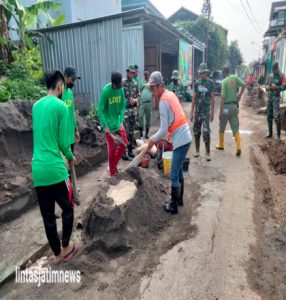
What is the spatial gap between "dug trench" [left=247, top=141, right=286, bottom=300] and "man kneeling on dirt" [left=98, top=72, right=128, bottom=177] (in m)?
2.62

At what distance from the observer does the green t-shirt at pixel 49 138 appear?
2.82m

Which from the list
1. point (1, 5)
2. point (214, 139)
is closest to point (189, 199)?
point (214, 139)

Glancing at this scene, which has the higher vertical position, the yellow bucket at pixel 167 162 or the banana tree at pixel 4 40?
the banana tree at pixel 4 40

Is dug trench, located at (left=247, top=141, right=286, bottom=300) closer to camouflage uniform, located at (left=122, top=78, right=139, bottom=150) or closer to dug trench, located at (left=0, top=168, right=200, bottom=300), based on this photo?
dug trench, located at (left=0, top=168, right=200, bottom=300)

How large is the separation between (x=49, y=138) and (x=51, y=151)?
13 centimetres

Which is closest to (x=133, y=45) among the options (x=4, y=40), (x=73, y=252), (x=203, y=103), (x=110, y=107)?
(x=4, y=40)

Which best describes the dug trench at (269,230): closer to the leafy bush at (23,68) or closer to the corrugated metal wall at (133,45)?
the corrugated metal wall at (133,45)

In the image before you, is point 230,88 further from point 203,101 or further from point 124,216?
point 124,216

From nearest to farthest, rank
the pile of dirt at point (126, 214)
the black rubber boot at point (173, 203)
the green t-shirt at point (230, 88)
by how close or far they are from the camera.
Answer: the pile of dirt at point (126, 214) < the black rubber boot at point (173, 203) < the green t-shirt at point (230, 88)

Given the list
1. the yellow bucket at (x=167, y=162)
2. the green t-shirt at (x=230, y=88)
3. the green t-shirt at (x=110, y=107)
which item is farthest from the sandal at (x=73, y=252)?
the green t-shirt at (x=230, y=88)

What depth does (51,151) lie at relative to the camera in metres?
2.90

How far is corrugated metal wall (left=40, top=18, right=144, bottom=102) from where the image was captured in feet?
28.2

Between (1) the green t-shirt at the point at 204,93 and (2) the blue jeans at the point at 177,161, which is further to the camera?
(1) the green t-shirt at the point at 204,93

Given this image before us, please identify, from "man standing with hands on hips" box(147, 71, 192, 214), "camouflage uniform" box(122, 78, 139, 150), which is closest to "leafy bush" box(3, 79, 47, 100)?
"camouflage uniform" box(122, 78, 139, 150)
